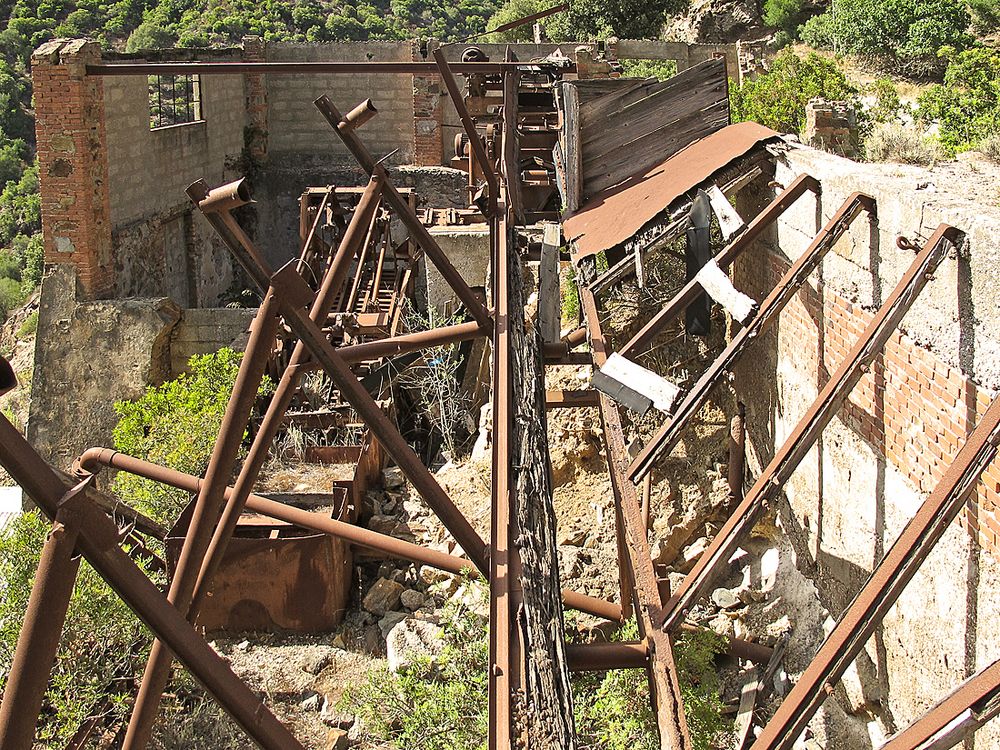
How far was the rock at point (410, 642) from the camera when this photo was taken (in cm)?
684

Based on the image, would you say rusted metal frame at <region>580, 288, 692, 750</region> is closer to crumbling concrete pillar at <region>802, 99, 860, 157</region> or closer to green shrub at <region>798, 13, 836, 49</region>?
crumbling concrete pillar at <region>802, 99, 860, 157</region>

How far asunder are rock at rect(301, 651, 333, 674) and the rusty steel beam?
4854 mm

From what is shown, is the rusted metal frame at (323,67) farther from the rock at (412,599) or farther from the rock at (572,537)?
the rock at (412,599)

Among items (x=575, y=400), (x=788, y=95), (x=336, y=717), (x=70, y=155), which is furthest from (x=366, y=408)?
(x=70, y=155)

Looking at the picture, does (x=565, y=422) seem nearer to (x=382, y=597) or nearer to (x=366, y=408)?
(x=382, y=597)

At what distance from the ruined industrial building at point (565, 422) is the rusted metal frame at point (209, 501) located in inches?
0.5

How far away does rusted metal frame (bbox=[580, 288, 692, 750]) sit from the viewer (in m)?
3.91

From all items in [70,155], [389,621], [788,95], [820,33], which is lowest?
[389,621]

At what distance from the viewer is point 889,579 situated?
11.1ft

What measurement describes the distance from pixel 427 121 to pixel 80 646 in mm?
15523

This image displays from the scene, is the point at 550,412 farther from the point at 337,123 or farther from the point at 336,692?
the point at 337,123

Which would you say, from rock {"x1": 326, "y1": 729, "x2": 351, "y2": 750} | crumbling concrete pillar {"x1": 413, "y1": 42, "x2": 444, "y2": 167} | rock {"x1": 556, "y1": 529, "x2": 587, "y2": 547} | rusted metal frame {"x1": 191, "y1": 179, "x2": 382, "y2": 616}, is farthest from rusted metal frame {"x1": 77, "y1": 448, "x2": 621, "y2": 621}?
crumbling concrete pillar {"x1": 413, "y1": 42, "x2": 444, "y2": 167}

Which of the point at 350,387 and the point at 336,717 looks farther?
the point at 336,717

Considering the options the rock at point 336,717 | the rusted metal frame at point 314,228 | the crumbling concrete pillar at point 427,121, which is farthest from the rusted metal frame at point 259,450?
the crumbling concrete pillar at point 427,121
